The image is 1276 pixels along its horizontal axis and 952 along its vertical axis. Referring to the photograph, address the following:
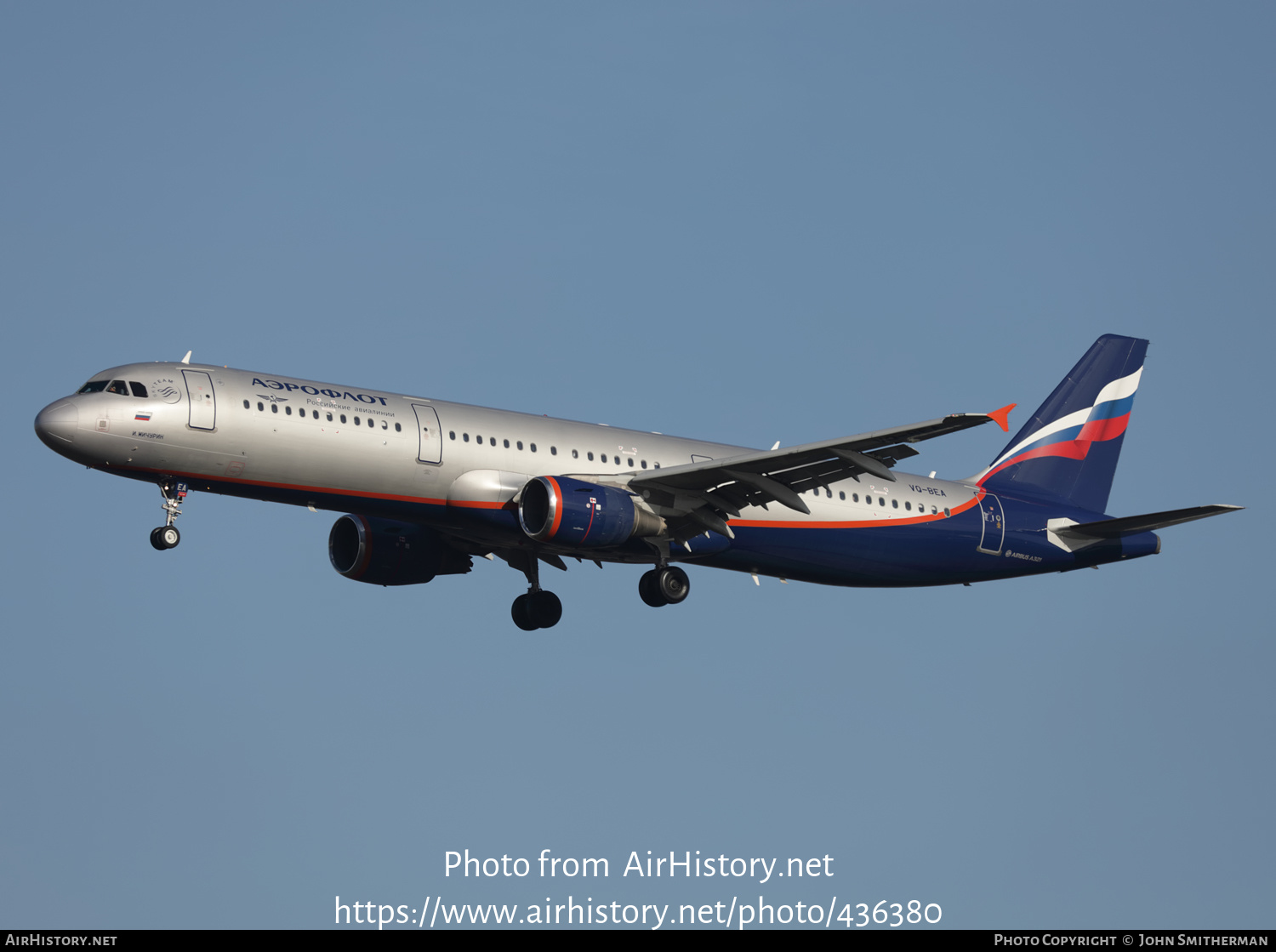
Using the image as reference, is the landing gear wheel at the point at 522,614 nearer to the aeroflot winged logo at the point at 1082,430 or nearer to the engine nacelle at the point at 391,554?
the engine nacelle at the point at 391,554

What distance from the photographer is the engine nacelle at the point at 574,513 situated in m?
41.1

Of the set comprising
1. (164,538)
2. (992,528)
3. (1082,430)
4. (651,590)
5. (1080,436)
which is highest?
(1082,430)

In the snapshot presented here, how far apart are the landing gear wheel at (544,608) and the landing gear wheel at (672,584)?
5248 mm

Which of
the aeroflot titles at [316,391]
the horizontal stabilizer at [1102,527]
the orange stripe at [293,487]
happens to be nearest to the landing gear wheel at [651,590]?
the orange stripe at [293,487]

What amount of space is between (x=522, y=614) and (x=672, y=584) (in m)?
6.09

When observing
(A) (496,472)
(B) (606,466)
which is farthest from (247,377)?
(B) (606,466)

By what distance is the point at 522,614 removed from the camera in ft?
160

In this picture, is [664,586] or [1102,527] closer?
[664,586]

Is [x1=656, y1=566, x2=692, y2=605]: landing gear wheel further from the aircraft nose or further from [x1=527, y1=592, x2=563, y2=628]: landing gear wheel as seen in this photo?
the aircraft nose

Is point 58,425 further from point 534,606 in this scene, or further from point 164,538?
point 534,606

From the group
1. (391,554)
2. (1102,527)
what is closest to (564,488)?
(391,554)

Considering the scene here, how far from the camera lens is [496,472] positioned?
42281 mm

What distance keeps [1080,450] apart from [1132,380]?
3.77 meters

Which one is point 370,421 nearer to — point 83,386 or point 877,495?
point 83,386
